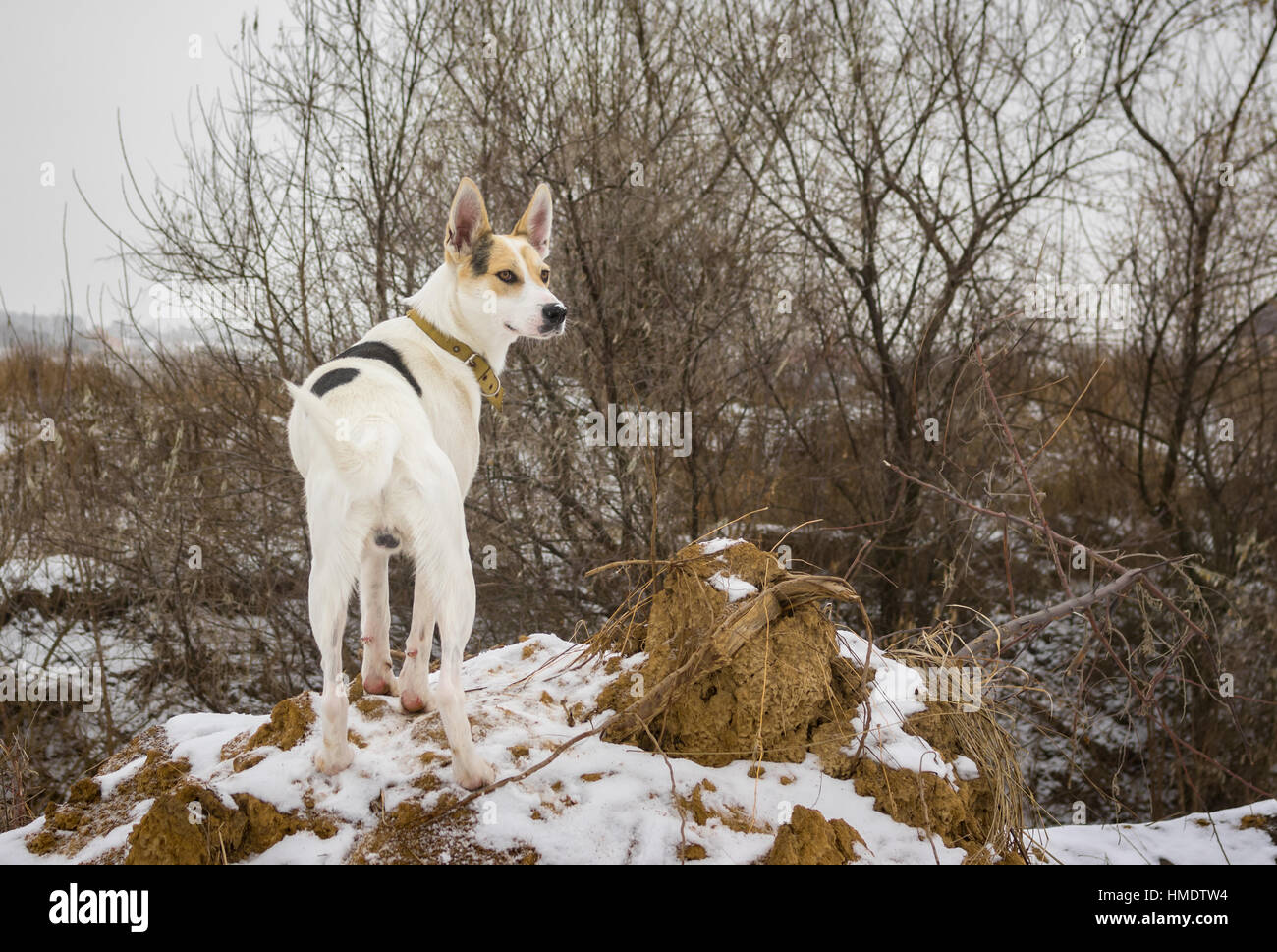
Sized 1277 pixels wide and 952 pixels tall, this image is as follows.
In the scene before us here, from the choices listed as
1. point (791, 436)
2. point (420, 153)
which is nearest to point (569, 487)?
point (791, 436)

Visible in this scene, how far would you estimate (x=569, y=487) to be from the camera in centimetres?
872

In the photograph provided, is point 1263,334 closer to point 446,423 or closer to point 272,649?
point 446,423

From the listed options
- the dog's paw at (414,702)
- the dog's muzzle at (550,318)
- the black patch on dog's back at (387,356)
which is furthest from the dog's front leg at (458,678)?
the dog's muzzle at (550,318)

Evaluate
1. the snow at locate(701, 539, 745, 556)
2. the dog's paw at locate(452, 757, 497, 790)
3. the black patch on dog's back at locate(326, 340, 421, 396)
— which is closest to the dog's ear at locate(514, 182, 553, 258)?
the black patch on dog's back at locate(326, 340, 421, 396)

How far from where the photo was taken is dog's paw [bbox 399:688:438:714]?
11.4ft

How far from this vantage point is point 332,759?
2959mm

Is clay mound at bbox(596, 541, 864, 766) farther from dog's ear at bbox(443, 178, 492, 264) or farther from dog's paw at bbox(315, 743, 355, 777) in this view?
dog's ear at bbox(443, 178, 492, 264)

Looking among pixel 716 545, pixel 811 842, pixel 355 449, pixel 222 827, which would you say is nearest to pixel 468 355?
pixel 355 449

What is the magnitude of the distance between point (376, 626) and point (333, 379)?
119cm

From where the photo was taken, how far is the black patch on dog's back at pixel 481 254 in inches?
143

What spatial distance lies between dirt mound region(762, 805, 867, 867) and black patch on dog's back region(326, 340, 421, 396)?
210 cm

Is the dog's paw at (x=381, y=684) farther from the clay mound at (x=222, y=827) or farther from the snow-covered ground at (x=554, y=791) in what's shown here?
the clay mound at (x=222, y=827)

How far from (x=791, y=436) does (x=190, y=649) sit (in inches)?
287

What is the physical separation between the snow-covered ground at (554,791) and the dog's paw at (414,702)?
0.24 feet
